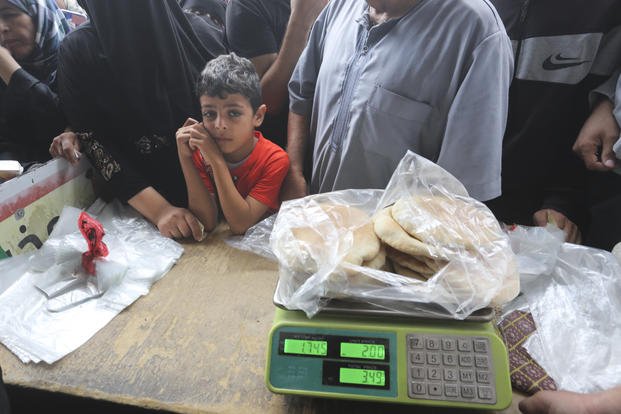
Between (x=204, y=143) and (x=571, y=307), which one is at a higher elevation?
(x=204, y=143)

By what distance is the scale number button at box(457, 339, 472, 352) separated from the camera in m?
0.50

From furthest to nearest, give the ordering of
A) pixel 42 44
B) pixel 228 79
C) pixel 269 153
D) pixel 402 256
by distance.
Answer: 1. pixel 42 44
2. pixel 269 153
3. pixel 228 79
4. pixel 402 256

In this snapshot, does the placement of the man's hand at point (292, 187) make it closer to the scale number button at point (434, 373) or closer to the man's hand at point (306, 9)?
the man's hand at point (306, 9)

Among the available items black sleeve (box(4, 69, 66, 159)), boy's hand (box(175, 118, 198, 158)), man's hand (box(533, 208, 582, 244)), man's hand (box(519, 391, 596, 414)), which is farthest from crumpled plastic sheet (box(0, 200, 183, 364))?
man's hand (box(533, 208, 582, 244))

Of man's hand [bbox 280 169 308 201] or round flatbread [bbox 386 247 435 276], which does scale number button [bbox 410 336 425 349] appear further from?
man's hand [bbox 280 169 308 201]

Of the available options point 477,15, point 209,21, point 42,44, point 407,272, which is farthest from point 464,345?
point 42,44

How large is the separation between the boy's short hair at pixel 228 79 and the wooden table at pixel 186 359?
0.46 metres

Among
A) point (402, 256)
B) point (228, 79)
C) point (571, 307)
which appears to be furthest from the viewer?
point (228, 79)

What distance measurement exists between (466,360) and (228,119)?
749mm

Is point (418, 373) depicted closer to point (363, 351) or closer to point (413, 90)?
point (363, 351)

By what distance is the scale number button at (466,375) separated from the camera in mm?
491

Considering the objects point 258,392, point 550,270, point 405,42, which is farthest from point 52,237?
point 550,270

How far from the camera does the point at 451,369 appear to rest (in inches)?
19.5

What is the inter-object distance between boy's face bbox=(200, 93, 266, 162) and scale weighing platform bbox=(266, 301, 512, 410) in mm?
550
